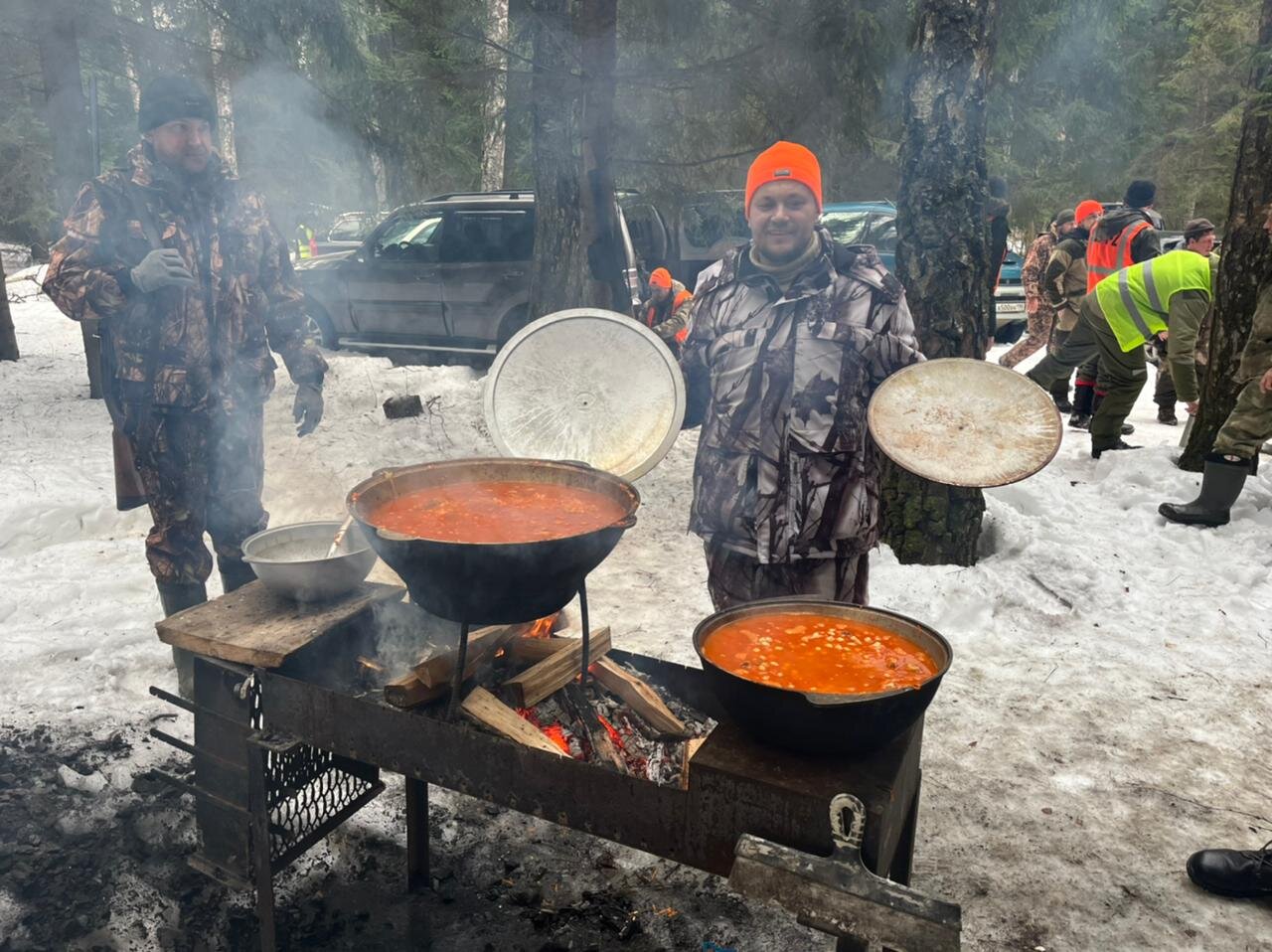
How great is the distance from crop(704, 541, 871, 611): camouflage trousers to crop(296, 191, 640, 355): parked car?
8.29m

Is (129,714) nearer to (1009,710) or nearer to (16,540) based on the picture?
(16,540)

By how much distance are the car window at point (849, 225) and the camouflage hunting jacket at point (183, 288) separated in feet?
33.5

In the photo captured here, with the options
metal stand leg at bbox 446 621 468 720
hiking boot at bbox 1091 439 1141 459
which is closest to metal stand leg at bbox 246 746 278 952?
metal stand leg at bbox 446 621 468 720

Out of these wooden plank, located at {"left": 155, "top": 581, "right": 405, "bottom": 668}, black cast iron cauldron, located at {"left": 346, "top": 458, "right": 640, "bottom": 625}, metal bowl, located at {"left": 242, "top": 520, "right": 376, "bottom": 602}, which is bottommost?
wooden plank, located at {"left": 155, "top": 581, "right": 405, "bottom": 668}

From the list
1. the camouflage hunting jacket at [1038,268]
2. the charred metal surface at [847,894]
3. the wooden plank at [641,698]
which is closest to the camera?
the charred metal surface at [847,894]

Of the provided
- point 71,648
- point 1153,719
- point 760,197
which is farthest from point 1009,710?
point 71,648

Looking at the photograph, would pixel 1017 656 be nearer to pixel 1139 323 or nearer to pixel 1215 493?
pixel 1215 493

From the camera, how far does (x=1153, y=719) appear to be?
4.39 m

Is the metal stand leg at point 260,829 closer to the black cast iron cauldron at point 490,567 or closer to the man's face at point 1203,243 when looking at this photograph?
the black cast iron cauldron at point 490,567

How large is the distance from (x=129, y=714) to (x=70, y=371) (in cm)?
954

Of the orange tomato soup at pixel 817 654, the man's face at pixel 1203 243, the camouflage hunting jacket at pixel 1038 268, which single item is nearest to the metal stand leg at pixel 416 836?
the orange tomato soup at pixel 817 654

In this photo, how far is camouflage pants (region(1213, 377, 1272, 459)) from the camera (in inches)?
232

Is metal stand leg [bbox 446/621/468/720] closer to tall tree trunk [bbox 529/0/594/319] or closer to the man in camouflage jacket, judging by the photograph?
the man in camouflage jacket

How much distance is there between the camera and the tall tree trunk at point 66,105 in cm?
903
